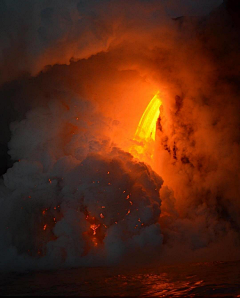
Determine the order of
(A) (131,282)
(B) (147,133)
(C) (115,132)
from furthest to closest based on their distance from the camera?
(B) (147,133) < (C) (115,132) < (A) (131,282)

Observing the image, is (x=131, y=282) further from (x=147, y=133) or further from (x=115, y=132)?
(x=147, y=133)

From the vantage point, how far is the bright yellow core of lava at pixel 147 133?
388 inches

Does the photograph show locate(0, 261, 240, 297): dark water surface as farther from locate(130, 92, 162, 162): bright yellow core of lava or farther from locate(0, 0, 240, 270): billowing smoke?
locate(130, 92, 162, 162): bright yellow core of lava

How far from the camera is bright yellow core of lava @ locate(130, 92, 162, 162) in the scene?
9867mm

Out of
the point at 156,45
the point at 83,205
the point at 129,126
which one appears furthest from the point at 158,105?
the point at 83,205

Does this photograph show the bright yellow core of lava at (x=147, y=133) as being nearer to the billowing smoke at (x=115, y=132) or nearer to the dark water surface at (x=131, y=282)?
the billowing smoke at (x=115, y=132)

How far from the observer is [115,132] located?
982 cm

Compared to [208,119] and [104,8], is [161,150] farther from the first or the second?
[104,8]

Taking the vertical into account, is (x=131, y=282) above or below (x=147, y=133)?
below

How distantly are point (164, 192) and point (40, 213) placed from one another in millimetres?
2999

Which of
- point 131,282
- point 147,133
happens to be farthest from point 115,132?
point 131,282

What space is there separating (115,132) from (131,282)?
184 inches

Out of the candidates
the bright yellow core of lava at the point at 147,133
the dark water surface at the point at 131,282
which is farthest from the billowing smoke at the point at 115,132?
the dark water surface at the point at 131,282

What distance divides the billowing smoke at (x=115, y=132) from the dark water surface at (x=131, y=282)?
2.45 feet
